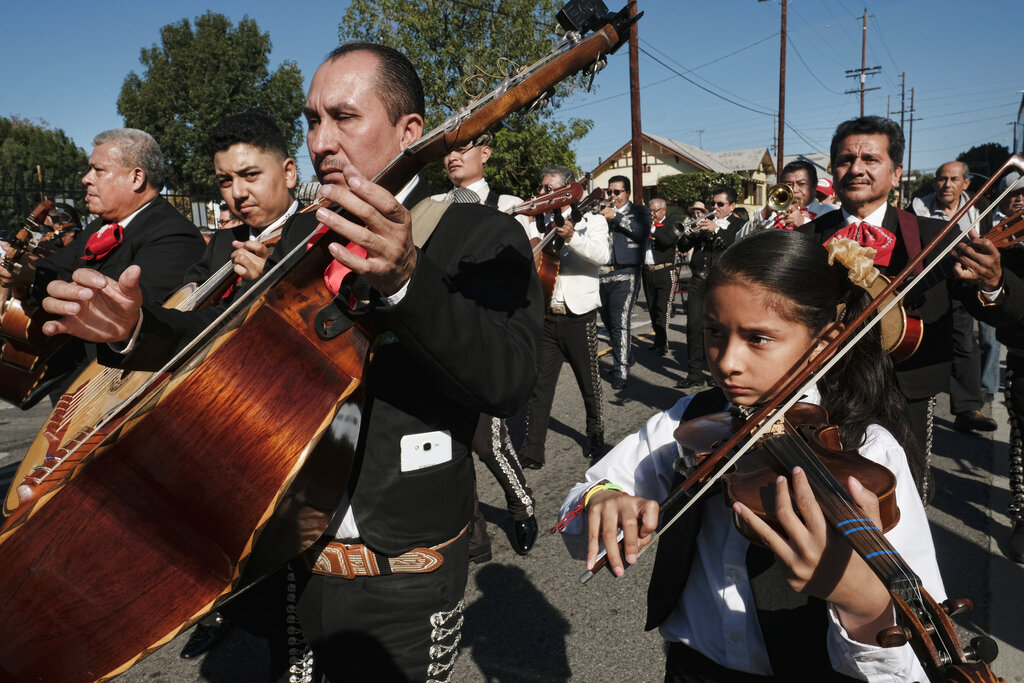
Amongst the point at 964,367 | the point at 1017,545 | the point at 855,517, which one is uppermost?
the point at 855,517

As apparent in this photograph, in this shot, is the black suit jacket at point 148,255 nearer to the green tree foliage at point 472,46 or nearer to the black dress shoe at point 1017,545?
the black dress shoe at point 1017,545

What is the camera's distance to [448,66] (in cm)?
2044

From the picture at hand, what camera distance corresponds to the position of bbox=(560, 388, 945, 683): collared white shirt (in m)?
1.19

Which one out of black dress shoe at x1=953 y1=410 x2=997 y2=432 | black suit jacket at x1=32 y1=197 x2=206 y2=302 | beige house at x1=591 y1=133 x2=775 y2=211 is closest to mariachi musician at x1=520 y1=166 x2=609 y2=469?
black suit jacket at x1=32 y1=197 x2=206 y2=302

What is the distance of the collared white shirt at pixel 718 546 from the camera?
1.19m

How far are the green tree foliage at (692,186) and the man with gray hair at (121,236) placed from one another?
1317 inches

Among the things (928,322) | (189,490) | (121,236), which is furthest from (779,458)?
(121,236)

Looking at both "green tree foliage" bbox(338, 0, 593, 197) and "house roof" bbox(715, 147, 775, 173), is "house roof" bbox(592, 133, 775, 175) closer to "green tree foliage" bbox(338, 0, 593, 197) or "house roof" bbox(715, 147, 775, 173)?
"house roof" bbox(715, 147, 775, 173)

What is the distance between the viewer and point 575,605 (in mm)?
3152

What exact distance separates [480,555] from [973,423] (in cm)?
440

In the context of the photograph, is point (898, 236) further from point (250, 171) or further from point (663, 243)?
point (663, 243)

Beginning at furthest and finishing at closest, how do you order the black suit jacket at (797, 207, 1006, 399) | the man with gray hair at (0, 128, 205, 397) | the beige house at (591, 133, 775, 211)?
1. the beige house at (591, 133, 775, 211)
2. the man with gray hair at (0, 128, 205, 397)
3. the black suit jacket at (797, 207, 1006, 399)

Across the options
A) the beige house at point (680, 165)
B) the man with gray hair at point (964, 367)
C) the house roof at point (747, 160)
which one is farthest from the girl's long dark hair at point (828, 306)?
the house roof at point (747, 160)

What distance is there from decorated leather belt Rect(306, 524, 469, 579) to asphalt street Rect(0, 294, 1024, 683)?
4.58 ft
